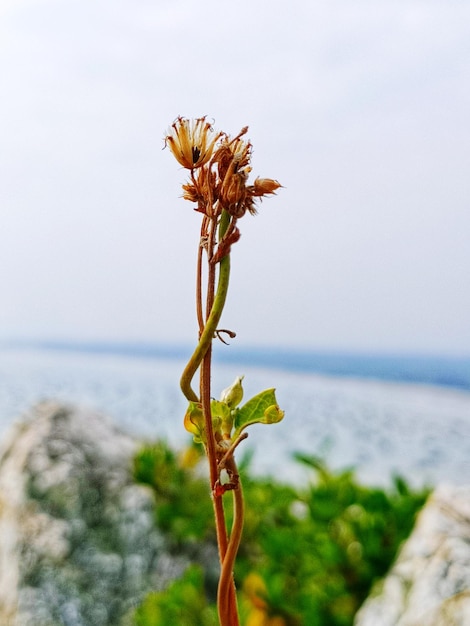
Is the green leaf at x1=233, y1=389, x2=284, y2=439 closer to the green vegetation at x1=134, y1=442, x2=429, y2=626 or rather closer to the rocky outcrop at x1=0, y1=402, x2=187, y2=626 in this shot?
the green vegetation at x1=134, y1=442, x2=429, y2=626

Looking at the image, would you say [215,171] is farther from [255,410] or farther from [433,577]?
[433,577]

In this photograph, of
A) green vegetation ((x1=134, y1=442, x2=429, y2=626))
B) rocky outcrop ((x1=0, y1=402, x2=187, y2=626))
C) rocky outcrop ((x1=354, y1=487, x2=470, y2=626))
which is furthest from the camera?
rocky outcrop ((x1=0, y1=402, x2=187, y2=626))

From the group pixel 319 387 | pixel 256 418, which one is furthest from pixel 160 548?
pixel 319 387

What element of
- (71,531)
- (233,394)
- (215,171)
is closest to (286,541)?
(71,531)

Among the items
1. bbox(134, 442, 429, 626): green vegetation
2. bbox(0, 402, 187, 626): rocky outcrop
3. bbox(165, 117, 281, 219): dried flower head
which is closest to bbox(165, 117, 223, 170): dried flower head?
bbox(165, 117, 281, 219): dried flower head

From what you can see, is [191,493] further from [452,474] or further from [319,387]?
[319,387]

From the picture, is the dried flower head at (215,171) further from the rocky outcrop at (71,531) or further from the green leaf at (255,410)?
the rocky outcrop at (71,531)
